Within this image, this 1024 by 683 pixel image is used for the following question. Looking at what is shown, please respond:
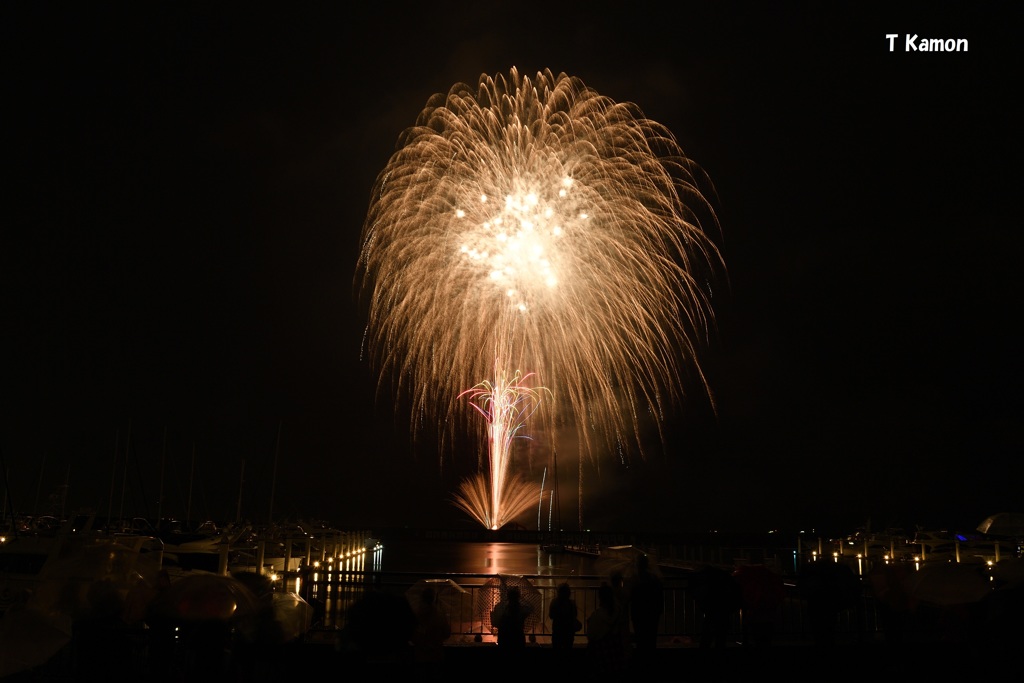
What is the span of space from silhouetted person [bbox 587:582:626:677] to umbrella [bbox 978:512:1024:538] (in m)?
33.5

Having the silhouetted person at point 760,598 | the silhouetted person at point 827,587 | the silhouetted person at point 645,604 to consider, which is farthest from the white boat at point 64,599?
the silhouetted person at point 827,587

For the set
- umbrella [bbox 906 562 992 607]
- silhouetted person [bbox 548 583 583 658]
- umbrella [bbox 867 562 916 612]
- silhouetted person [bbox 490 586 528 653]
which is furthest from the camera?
umbrella [bbox 867 562 916 612]

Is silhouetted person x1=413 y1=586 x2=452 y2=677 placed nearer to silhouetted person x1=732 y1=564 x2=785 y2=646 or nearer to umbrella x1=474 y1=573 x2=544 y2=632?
umbrella x1=474 y1=573 x2=544 y2=632

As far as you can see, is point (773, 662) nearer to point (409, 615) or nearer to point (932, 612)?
point (409, 615)

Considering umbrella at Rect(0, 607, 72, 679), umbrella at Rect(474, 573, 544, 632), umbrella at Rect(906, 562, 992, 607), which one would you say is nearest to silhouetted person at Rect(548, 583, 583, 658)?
umbrella at Rect(474, 573, 544, 632)

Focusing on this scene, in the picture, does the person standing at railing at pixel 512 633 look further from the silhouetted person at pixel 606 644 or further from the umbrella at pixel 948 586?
the umbrella at pixel 948 586

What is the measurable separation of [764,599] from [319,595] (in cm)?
714

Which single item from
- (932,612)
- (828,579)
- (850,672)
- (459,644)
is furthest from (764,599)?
(932,612)

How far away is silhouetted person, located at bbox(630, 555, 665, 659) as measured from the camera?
10.7 m

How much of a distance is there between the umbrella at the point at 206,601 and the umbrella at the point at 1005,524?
36.6m

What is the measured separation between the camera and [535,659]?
11.5m

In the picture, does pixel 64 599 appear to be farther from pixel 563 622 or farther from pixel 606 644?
pixel 606 644

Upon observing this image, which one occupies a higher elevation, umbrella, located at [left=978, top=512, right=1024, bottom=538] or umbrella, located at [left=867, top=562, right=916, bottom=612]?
umbrella, located at [left=978, top=512, right=1024, bottom=538]

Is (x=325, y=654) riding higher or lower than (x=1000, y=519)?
lower
